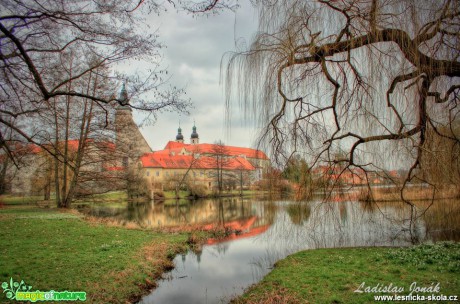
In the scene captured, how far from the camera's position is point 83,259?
6441 mm

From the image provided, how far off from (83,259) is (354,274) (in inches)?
218

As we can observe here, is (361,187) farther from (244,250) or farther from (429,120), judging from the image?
(244,250)

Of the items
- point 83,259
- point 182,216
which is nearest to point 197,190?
point 182,216

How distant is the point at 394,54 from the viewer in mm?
3746

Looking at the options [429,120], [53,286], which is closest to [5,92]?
[53,286]

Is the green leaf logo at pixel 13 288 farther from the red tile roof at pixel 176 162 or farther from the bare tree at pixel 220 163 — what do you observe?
the red tile roof at pixel 176 162

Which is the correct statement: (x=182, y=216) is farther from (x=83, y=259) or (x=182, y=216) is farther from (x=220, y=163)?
(x=220, y=163)

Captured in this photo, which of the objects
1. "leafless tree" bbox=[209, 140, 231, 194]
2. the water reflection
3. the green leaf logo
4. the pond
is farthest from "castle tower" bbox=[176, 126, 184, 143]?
the green leaf logo

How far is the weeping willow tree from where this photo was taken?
3.48 m

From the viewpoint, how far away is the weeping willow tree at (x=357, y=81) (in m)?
3.48

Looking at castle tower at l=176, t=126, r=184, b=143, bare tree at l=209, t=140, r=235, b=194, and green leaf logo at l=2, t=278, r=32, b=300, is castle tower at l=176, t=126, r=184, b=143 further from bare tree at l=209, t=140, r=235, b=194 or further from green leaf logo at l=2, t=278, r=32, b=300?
green leaf logo at l=2, t=278, r=32, b=300

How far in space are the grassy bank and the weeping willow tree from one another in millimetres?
1705

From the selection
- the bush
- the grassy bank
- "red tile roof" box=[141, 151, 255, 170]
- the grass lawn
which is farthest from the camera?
"red tile roof" box=[141, 151, 255, 170]

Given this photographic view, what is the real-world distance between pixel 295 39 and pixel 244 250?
7784 millimetres
